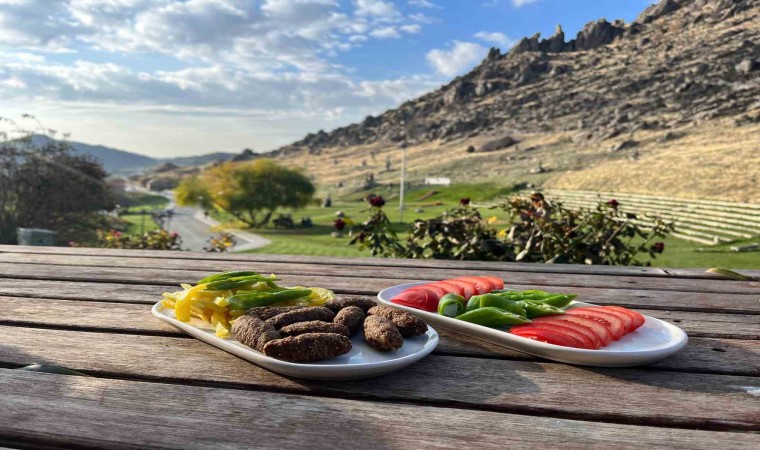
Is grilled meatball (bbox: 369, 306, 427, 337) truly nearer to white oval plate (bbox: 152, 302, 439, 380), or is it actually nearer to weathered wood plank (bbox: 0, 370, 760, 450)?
white oval plate (bbox: 152, 302, 439, 380)

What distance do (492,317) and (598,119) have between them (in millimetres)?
91636

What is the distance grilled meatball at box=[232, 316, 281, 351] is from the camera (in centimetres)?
130

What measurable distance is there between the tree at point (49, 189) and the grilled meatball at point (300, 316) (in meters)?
16.0

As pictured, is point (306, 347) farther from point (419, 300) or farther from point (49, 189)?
point (49, 189)

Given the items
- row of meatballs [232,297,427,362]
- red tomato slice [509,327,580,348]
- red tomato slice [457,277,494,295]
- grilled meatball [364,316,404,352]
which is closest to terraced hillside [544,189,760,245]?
red tomato slice [457,277,494,295]

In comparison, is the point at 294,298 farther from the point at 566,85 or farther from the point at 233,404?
the point at 566,85

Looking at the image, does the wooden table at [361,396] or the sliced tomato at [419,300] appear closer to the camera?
the wooden table at [361,396]

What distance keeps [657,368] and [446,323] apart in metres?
0.52

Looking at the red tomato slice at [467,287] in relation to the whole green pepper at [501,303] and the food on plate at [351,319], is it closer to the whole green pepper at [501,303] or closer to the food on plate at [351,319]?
the whole green pepper at [501,303]

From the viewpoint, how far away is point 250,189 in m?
51.5

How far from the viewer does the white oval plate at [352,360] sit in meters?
1.22

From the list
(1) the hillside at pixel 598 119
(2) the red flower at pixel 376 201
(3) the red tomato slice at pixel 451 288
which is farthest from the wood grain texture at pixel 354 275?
(1) the hillside at pixel 598 119

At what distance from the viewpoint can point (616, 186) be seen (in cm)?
3962

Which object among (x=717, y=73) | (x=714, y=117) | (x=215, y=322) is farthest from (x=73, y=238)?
(x=717, y=73)
